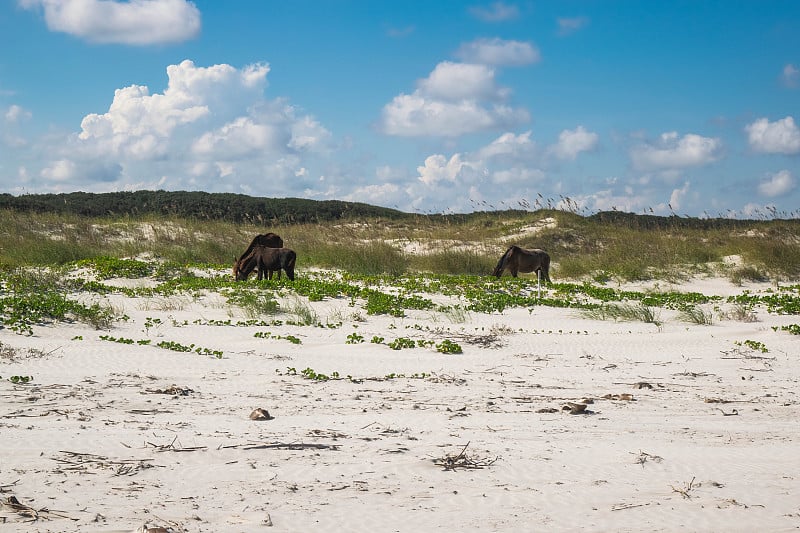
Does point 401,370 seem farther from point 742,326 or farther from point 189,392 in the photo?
point 742,326

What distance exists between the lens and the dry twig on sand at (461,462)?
4.68m

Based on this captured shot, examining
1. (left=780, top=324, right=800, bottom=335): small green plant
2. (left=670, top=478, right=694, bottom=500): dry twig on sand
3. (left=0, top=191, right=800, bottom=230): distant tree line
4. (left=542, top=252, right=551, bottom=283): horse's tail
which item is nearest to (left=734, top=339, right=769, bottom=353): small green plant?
(left=780, top=324, right=800, bottom=335): small green plant

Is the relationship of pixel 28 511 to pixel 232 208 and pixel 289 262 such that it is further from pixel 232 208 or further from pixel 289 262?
pixel 232 208

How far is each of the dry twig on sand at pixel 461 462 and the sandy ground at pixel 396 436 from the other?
0.06ft

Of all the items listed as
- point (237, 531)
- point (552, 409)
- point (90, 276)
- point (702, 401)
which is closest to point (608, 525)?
point (237, 531)

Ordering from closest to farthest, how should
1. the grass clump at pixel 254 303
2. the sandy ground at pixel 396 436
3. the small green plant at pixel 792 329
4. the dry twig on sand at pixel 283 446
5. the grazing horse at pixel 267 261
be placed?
the sandy ground at pixel 396 436 < the dry twig on sand at pixel 283 446 < the small green plant at pixel 792 329 < the grass clump at pixel 254 303 < the grazing horse at pixel 267 261

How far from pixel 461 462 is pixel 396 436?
0.83m

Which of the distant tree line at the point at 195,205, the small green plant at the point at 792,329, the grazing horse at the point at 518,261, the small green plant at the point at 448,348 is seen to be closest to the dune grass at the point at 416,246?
the grazing horse at the point at 518,261

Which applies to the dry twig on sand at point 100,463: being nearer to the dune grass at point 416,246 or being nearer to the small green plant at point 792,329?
the small green plant at point 792,329

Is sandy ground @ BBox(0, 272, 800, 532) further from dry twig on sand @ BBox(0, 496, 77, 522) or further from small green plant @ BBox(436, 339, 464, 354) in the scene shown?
small green plant @ BBox(436, 339, 464, 354)

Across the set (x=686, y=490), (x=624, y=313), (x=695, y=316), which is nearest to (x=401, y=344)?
(x=624, y=313)

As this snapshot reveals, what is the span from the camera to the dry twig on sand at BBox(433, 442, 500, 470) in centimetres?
468

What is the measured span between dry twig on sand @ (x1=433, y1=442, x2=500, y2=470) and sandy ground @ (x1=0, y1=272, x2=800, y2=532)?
0.02m

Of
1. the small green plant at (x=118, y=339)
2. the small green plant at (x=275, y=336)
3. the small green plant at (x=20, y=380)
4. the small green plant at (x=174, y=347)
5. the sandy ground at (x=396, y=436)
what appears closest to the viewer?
the sandy ground at (x=396, y=436)
